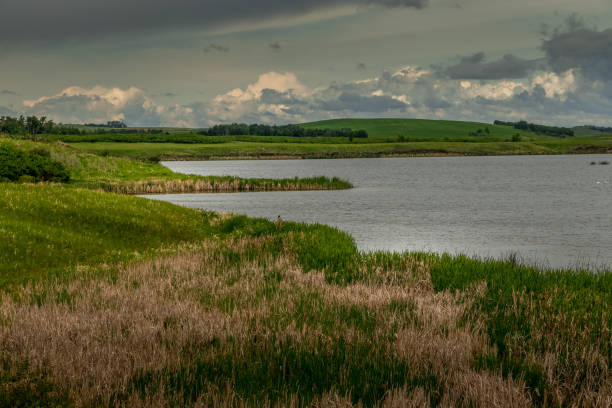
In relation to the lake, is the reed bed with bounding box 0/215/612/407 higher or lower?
higher

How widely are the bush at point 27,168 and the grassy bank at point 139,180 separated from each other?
4364mm

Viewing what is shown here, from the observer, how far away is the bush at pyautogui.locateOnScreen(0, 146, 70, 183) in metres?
50.9

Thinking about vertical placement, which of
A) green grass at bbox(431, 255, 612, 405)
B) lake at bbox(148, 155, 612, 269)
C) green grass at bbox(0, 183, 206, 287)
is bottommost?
lake at bbox(148, 155, 612, 269)

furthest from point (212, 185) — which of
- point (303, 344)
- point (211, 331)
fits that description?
point (303, 344)

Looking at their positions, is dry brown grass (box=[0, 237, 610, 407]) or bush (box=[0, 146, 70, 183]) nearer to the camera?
dry brown grass (box=[0, 237, 610, 407])

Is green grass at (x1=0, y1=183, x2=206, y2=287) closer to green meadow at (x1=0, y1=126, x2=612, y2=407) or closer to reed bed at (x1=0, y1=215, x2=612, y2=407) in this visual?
green meadow at (x1=0, y1=126, x2=612, y2=407)

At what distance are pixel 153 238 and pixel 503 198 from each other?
48796 millimetres

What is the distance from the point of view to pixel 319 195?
65562mm

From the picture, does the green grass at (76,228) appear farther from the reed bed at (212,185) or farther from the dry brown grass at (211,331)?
the reed bed at (212,185)

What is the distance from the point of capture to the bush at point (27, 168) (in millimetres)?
50938

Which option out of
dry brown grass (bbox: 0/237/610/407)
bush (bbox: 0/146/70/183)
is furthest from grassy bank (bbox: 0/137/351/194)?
dry brown grass (bbox: 0/237/610/407)

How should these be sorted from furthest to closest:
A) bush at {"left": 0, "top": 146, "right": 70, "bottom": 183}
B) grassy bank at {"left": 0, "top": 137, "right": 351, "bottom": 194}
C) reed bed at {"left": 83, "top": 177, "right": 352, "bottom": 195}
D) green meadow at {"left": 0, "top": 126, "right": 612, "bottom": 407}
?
grassy bank at {"left": 0, "top": 137, "right": 351, "bottom": 194} < reed bed at {"left": 83, "top": 177, "right": 352, "bottom": 195} < bush at {"left": 0, "top": 146, "right": 70, "bottom": 183} < green meadow at {"left": 0, "top": 126, "right": 612, "bottom": 407}

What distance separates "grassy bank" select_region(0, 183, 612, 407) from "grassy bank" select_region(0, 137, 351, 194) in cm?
5029

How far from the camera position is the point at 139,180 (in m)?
68.4
